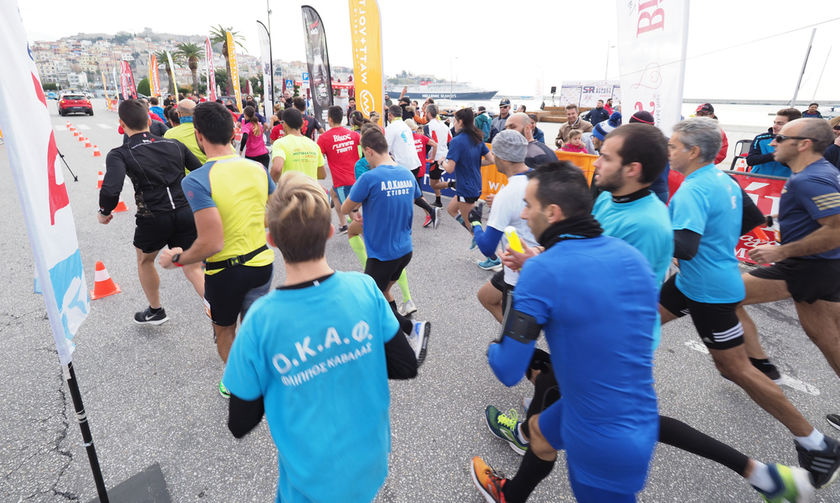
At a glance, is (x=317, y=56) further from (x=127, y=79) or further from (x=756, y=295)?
(x=127, y=79)

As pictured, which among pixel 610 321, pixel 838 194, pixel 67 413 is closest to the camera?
pixel 610 321

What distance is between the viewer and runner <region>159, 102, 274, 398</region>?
2.33 meters

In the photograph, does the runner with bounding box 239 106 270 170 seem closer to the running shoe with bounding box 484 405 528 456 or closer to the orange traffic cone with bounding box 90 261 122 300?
the orange traffic cone with bounding box 90 261 122 300

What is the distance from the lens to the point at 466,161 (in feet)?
18.7

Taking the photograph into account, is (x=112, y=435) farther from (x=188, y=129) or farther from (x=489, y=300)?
(x=188, y=129)

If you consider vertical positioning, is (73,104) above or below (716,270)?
above

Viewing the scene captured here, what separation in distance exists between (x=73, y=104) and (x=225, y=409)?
118 feet

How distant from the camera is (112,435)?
8.50 feet

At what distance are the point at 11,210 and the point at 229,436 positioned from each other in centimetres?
803

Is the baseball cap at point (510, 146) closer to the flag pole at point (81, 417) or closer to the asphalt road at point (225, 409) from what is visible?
the asphalt road at point (225, 409)

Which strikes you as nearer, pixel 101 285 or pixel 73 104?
pixel 101 285

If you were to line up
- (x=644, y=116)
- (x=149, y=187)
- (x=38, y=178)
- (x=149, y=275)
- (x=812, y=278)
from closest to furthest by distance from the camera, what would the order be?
1. (x=38, y=178)
2. (x=812, y=278)
3. (x=149, y=187)
4. (x=149, y=275)
5. (x=644, y=116)

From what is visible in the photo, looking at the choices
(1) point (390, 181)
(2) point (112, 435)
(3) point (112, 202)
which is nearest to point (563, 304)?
(1) point (390, 181)

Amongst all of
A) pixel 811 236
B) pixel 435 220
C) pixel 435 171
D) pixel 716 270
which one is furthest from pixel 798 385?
pixel 435 171
